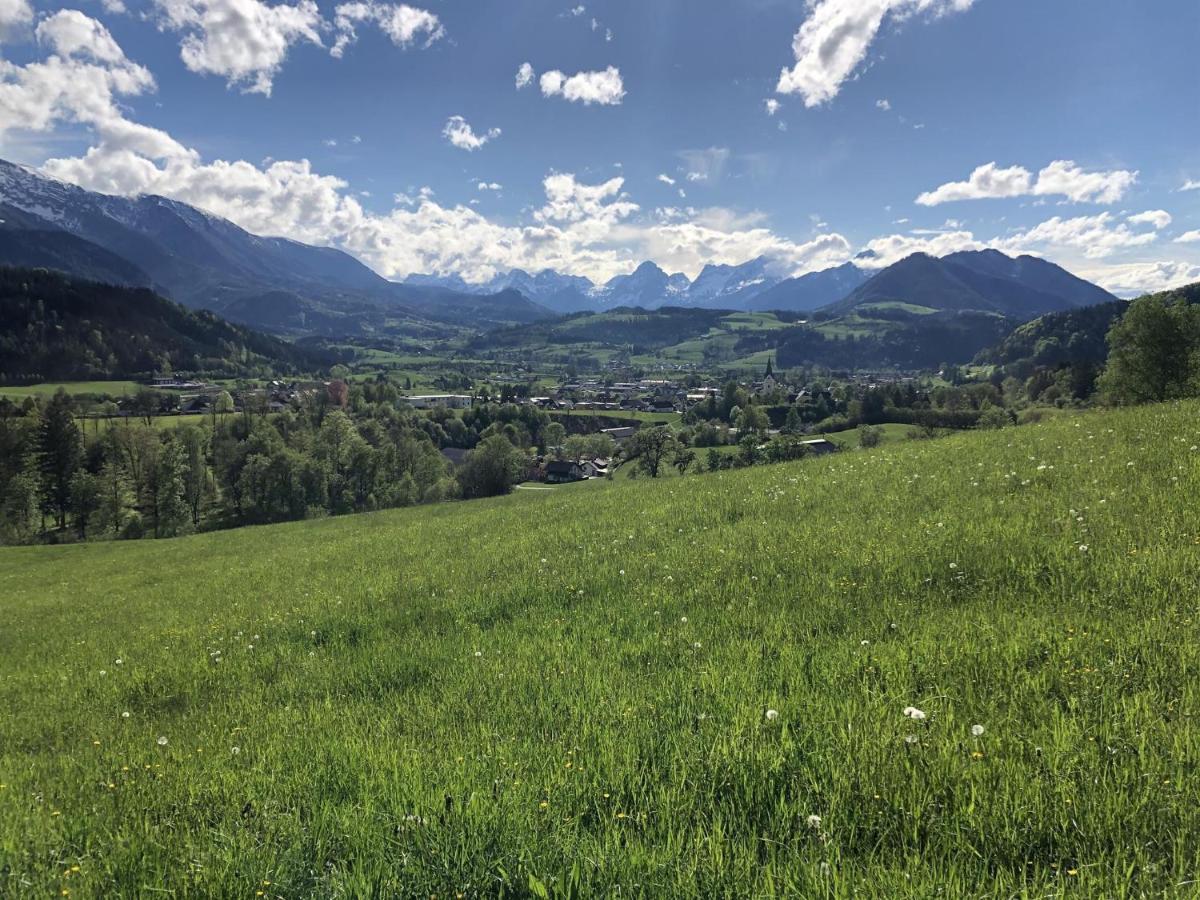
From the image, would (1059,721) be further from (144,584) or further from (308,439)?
(308,439)

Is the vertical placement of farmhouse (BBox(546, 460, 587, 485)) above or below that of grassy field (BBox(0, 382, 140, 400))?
below

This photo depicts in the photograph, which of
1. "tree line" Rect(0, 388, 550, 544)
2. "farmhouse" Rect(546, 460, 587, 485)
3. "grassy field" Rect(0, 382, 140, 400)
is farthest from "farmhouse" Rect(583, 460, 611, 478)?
"grassy field" Rect(0, 382, 140, 400)

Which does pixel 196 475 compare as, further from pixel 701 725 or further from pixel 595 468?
pixel 701 725

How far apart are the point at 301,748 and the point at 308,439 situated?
123m

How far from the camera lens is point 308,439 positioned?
116 metres

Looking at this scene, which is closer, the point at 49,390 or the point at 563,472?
the point at 563,472

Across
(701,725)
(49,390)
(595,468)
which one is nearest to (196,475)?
(595,468)

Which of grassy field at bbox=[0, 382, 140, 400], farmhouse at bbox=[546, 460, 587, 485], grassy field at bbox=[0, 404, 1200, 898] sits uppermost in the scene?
grassy field at bbox=[0, 404, 1200, 898]

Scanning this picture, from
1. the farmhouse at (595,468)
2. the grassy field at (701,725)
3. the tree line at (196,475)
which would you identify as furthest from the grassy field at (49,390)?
the grassy field at (701,725)

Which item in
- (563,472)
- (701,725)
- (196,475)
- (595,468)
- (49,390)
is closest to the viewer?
(701,725)

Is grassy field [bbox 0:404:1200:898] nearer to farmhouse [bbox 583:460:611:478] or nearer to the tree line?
the tree line

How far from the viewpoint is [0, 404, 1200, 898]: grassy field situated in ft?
11.0

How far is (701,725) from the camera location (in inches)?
192

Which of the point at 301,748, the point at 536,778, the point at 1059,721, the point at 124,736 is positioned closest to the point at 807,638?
the point at 1059,721
